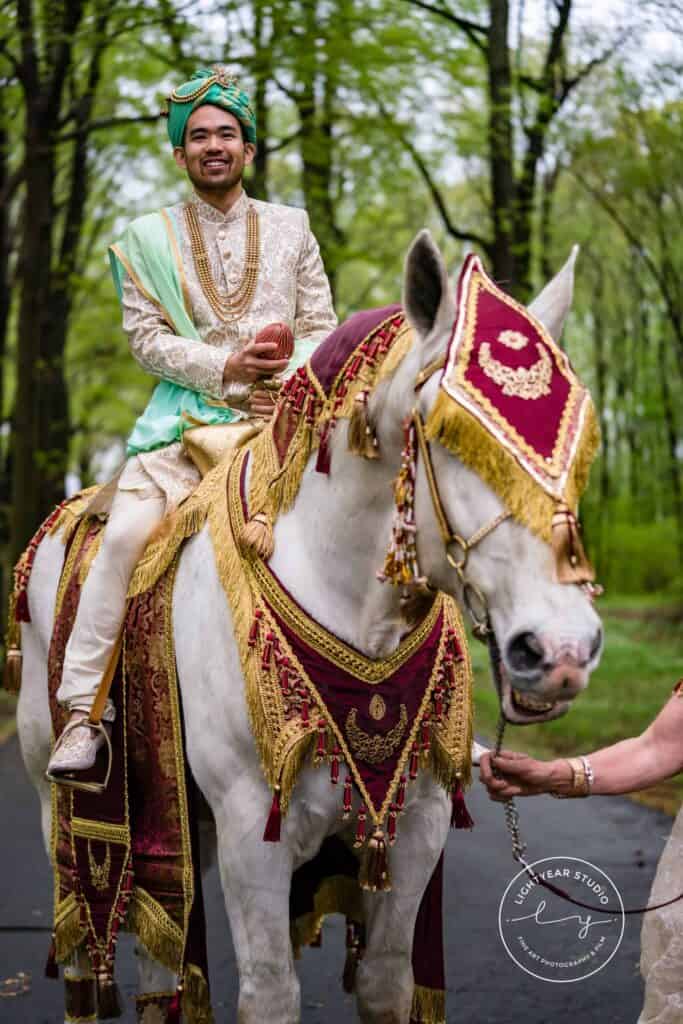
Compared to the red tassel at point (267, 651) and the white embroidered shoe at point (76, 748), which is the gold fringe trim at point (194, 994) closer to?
the white embroidered shoe at point (76, 748)

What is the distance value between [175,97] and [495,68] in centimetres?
833

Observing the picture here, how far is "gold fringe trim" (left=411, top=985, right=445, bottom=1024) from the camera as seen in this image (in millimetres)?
3539

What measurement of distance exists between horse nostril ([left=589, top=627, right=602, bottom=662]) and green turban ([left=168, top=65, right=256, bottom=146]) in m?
2.46

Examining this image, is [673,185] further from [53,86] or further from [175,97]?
[175,97]

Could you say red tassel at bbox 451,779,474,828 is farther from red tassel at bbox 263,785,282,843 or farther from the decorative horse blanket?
red tassel at bbox 263,785,282,843

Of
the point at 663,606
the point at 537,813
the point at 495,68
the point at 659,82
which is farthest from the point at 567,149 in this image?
the point at 663,606

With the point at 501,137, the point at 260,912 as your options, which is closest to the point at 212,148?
the point at 260,912

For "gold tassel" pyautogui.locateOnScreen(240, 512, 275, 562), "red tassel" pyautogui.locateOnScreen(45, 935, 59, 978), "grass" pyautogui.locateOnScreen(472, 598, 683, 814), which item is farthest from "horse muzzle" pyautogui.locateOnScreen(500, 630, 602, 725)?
"grass" pyautogui.locateOnScreen(472, 598, 683, 814)

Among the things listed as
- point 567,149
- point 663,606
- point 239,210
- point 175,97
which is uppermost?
point 567,149

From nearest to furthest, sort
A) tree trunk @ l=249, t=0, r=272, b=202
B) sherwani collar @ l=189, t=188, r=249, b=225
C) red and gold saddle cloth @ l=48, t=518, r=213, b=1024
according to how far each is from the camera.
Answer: red and gold saddle cloth @ l=48, t=518, r=213, b=1024 → sherwani collar @ l=189, t=188, r=249, b=225 → tree trunk @ l=249, t=0, r=272, b=202

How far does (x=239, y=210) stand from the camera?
4.13 meters

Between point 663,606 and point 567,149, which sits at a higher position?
point 567,149

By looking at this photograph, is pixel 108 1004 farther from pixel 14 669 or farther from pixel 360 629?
pixel 360 629

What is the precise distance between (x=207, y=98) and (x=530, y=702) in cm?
248
